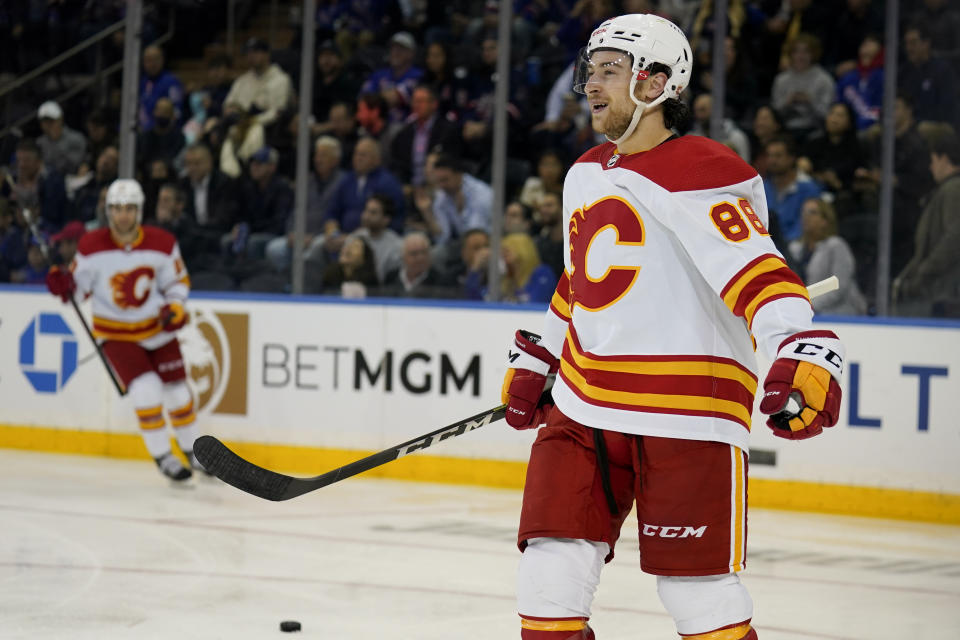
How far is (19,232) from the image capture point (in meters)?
8.01

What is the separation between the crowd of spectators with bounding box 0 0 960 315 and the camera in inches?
242

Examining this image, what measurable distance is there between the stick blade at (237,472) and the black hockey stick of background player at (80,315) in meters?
3.98

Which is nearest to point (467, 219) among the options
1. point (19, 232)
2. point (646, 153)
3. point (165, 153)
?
point (165, 153)

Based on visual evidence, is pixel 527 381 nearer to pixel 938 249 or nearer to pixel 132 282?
pixel 938 249

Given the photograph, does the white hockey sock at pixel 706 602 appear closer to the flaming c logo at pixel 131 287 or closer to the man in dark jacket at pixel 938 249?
the man in dark jacket at pixel 938 249

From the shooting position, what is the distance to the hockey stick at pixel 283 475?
9.53 feet

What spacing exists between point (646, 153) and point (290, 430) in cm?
489

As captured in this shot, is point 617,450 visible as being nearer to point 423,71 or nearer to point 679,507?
point 679,507

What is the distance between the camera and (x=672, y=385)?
242cm

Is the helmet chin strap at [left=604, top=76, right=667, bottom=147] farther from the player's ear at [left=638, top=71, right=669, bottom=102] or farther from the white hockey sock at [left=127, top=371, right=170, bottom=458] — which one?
the white hockey sock at [left=127, top=371, right=170, bottom=458]

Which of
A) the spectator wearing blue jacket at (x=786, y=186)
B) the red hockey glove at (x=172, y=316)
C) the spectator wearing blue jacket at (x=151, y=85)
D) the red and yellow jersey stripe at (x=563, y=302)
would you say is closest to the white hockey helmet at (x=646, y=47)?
the red and yellow jersey stripe at (x=563, y=302)

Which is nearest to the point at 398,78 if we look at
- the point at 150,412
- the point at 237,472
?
the point at 150,412

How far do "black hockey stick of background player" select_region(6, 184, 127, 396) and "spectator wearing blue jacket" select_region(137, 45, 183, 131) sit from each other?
0.86 m

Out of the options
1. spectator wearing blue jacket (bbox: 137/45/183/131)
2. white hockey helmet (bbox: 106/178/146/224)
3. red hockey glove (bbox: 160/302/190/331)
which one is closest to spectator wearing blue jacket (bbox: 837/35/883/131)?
red hockey glove (bbox: 160/302/190/331)
